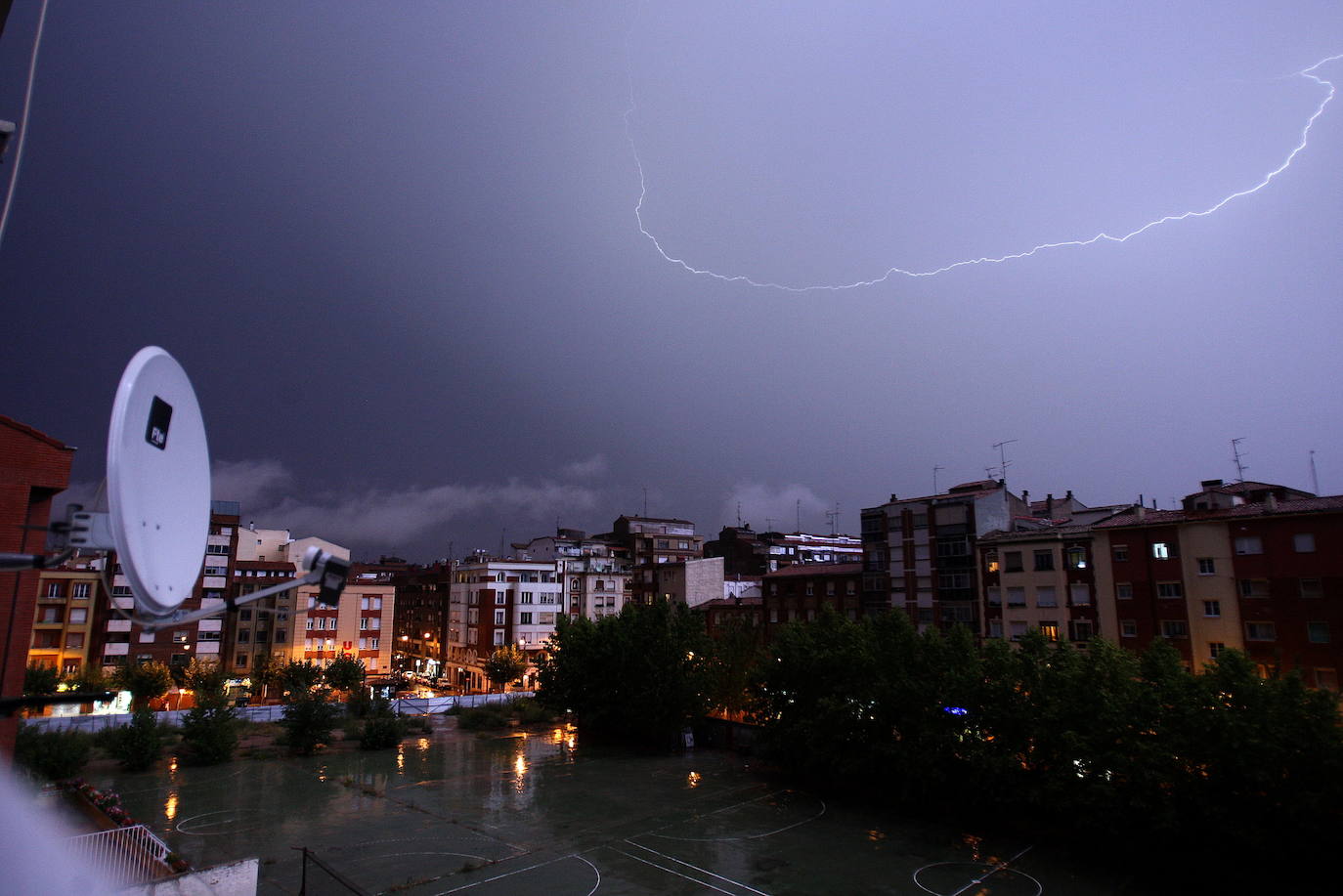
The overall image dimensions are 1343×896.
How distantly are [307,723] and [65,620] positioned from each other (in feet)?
106

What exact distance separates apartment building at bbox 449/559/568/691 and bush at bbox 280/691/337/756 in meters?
35.3

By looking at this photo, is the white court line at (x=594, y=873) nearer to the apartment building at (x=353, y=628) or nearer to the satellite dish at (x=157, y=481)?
the satellite dish at (x=157, y=481)

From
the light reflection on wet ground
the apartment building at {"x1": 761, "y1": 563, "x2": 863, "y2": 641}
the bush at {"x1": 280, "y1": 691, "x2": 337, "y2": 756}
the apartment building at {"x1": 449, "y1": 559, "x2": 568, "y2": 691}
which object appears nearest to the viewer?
the light reflection on wet ground

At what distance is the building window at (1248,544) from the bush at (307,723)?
42871 mm

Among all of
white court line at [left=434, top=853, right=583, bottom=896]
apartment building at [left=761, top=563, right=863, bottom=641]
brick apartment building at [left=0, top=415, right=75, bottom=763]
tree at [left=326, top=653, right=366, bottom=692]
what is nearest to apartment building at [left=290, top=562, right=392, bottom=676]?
tree at [left=326, top=653, right=366, bottom=692]

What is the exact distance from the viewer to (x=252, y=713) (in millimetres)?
39375

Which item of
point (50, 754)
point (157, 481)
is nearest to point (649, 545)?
point (50, 754)

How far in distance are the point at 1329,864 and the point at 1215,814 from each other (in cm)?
217

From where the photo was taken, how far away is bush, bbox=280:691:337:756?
31.9 meters

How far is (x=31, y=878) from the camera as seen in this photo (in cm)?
573

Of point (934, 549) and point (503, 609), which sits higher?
point (934, 549)

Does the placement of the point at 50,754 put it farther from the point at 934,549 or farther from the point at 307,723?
the point at 934,549

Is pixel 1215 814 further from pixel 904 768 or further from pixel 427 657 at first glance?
pixel 427 657

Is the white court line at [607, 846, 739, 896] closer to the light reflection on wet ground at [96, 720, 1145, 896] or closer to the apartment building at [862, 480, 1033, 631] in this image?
the light reflection on wet ground at [96, 720, 1145, 896]
